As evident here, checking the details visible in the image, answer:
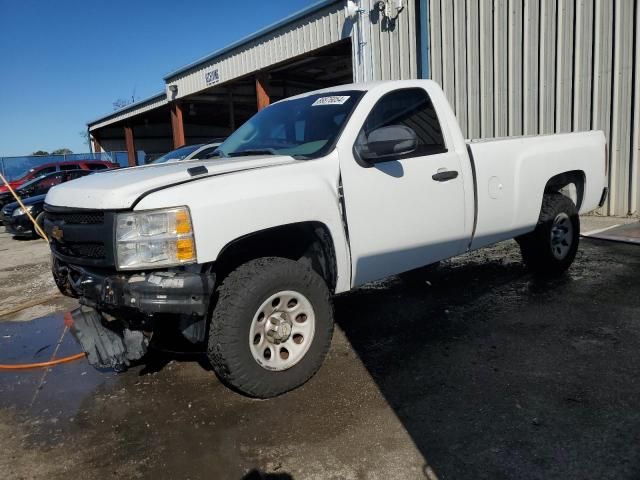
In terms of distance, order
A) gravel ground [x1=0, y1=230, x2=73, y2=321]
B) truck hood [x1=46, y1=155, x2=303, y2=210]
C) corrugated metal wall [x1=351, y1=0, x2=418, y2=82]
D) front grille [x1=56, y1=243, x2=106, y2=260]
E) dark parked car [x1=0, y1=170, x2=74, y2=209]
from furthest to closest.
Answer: dark parked car [x1=0, y1=170, x2=74, y2=209], corrugated metal wall [x1=351, y1=0, x2=418, y2=82], gravel ground [x1=0, y1=230, x2=73, y2=321], front grille [x1=56, y1=243, x2=106, y2=260], truck hood [x1=46, y1=155, x2=303, y2=210]

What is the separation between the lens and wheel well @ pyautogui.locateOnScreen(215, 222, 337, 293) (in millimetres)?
3242

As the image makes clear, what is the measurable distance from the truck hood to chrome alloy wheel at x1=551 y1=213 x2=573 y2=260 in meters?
3.19

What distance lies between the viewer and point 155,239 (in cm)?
273

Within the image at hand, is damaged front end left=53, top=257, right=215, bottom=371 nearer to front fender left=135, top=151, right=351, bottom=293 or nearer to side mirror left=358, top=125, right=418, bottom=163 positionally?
front fender left=135, top=151, right=351, bottom=293

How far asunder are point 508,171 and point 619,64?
16.7ft

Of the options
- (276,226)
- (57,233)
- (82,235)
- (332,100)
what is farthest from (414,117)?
(57,233)

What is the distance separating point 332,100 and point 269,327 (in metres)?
1.83

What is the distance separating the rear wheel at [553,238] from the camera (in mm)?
5094

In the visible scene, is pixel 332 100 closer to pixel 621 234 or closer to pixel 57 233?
pixel 57 233

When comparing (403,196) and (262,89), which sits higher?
(262,89)

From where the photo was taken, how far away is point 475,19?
9633 millimetres

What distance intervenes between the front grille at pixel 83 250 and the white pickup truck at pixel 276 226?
0.01m

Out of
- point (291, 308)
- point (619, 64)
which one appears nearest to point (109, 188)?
point (291, 308)

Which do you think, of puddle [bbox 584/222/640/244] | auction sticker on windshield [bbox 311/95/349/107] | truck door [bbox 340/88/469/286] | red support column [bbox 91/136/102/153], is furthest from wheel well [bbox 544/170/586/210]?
red support column [bbox 91/136/102/153]
